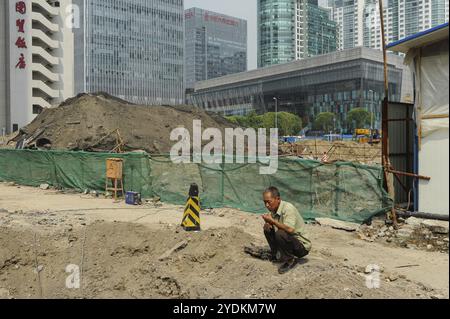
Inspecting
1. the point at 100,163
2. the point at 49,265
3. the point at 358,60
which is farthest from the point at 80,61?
the point at 49,265

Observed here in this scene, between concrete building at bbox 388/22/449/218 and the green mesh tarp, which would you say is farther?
the green mesh tarp

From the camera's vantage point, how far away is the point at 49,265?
8992 mm

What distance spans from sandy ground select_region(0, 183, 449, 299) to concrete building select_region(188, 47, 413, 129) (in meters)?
95.9

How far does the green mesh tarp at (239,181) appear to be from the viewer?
11555mm

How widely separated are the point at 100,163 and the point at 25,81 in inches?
2204

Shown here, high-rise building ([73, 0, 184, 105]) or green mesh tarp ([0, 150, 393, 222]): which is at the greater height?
high-rise building ([73, 0, 184, 105])

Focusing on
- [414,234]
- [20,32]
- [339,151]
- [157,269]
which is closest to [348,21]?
[20,32]

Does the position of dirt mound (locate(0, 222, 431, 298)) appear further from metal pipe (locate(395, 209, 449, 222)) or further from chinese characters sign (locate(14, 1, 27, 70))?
chinese characters sign (locate(14, 1, 27, 70))

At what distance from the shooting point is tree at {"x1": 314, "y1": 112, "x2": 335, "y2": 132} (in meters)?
98.8

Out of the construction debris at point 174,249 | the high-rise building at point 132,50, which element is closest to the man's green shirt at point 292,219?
the construction debris at point 174,249

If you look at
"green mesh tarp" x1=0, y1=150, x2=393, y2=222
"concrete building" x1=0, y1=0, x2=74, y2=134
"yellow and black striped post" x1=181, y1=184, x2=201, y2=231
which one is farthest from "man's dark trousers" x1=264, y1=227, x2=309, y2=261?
"concrete building" x1=0, y1=0, x2=74, y2=134

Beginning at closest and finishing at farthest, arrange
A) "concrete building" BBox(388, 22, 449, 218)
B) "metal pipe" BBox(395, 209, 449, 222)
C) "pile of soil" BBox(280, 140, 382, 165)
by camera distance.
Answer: "concrete building" BBox(388, 22, 449, 218), "metal pipe" BBox(395, 209, 449, 222), "pile of soil" BBox(280, 140, 382, 165)

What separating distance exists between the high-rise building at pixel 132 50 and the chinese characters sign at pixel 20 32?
200 feet
